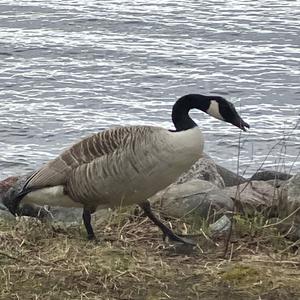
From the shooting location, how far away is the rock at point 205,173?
9851 mm

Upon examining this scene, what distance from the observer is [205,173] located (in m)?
10.1

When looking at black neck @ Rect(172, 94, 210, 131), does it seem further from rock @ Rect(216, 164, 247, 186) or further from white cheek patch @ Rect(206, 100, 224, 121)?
rock @ Rect(216, 164, 247, 186)

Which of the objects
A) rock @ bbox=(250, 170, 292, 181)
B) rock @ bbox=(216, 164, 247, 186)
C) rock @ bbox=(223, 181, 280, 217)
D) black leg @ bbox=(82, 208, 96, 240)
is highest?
black leg @ bbox=(82, 208, 96, 240)

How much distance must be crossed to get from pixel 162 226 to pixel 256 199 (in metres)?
1.08

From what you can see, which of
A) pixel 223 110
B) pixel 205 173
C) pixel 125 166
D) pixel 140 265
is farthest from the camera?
pixel 205 173

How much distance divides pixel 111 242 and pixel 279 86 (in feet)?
30.1

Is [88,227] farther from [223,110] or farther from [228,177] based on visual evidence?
[228,177]

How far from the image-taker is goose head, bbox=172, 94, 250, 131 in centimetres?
732

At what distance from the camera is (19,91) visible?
15961 mm

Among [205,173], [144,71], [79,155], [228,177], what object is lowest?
[144,71]

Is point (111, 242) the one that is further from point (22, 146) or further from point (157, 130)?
point (22, 146)

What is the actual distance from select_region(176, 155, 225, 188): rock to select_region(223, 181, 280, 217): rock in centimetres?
132

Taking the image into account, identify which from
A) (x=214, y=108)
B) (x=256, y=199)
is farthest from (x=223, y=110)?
(x=256, y=199)

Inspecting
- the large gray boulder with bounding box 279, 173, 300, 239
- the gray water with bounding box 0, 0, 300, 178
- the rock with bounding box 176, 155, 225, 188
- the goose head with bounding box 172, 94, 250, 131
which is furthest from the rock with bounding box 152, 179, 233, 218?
the gray water with bounding box 0, 0, 300, 178
